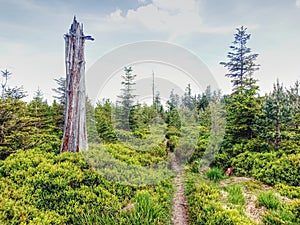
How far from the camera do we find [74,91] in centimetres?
717

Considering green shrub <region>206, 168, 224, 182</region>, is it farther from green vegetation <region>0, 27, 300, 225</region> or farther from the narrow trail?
the narrow trail

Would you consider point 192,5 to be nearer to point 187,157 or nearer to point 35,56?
point 187,157

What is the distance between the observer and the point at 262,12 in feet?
38.7

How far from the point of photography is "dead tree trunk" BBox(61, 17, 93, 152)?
278 inches

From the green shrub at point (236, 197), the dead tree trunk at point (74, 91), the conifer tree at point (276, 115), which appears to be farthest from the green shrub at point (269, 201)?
the dead tree trunk at point (74, 91)

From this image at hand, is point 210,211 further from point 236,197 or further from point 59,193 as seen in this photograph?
point 59,193

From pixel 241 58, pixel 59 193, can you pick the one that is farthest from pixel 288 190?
pixel 241 58

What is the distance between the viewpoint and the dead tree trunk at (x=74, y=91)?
7.06 metres

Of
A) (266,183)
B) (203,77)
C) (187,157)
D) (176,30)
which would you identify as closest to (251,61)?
(176,30)

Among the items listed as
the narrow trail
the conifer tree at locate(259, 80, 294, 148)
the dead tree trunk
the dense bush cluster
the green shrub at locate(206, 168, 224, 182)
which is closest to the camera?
the dense bush cluster

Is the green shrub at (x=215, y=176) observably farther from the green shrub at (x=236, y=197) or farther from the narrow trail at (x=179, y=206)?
the green shrub at (x=236, y=197)

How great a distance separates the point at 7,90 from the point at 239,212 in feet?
60.7

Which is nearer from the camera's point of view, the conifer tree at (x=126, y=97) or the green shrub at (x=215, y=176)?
the green shrub at (x=215, y=176)

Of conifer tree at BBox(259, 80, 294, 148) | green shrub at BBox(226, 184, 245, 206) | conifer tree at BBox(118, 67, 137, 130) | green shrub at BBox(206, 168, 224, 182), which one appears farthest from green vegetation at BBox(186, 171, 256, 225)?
conifer tree at BBox(118, 67, 137, 130)
